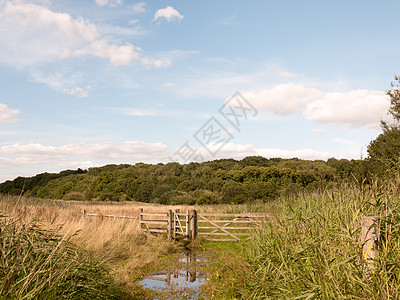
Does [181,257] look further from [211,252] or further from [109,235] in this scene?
[109,235]

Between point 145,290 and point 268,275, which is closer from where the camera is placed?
point 268,275

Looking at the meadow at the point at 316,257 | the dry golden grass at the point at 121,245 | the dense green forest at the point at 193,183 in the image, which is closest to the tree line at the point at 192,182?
the dense green forest at the point at 193,183

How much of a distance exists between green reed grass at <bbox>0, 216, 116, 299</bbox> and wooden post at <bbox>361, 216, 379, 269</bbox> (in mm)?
3530

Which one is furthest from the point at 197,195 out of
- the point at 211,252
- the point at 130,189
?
the point at 211,252

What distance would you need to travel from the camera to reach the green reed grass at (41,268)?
11.5 feet

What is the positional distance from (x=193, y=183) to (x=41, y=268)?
37181 millimetres

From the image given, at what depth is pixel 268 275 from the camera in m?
4.81

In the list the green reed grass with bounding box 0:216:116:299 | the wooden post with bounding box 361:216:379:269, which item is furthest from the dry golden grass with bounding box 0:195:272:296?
the wooden post with bounding box 361:216:379:269

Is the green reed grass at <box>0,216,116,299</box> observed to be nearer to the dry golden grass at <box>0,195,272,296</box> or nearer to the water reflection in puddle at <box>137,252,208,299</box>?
the dry golden grass at <box>0,195,272,296</box>

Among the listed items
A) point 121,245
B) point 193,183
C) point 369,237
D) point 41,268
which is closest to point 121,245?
point 121,245

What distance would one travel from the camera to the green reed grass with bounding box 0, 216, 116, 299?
350cm

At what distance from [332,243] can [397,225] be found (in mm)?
903

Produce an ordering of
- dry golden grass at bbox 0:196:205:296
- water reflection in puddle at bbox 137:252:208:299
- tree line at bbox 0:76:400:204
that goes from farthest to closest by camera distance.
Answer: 1. tree line at bbox 0:76:400:204
2. dry golden grass at bbox 0:196:205:296
3. water reflection in puddle at bbox 137:252:208:299

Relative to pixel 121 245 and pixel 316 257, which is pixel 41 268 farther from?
pixel 121 245
